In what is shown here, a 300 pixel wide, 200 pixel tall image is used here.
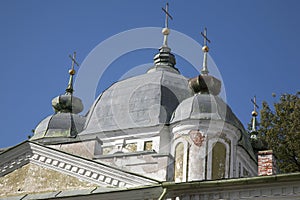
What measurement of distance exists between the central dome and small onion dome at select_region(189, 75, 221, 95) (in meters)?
1.32

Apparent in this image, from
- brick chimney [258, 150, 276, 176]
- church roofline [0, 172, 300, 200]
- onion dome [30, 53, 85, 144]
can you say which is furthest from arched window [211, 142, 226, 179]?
onion dome [30, 53, 85, 144]

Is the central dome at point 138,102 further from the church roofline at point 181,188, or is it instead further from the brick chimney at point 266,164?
the church roofline at point 181,188

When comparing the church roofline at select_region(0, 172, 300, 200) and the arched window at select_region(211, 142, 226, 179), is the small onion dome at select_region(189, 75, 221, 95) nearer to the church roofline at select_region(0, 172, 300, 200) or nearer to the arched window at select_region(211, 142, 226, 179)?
the arched window at select_region(211, 142, 226, 179)

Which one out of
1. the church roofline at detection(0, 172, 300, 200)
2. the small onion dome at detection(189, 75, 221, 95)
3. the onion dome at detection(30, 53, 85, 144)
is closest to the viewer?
the church roofline at detection(0, 172, 300, 200)

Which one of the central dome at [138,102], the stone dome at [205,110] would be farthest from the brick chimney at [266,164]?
the central dome at [138,102]

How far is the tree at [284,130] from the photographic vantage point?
2870 cm

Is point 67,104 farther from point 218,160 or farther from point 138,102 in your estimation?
point 218,160

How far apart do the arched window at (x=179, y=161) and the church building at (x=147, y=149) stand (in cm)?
3

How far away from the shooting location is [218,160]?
69.9 feet

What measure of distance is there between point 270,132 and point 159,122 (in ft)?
25.3

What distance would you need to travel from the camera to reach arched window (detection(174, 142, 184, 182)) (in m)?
20.5

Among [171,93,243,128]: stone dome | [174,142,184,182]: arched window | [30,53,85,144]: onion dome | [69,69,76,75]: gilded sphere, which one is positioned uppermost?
[69,69,76,75]: gilded sphere

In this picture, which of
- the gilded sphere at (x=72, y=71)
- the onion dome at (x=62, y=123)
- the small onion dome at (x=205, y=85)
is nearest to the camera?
the small onion dome at (x=205, y=85)

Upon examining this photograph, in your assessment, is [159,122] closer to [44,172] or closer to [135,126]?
[135,126]
